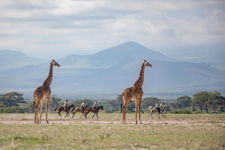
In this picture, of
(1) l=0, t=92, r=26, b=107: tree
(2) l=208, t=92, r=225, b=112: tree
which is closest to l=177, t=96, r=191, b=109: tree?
(2) l=208, t=92, r=225, b=112: tree

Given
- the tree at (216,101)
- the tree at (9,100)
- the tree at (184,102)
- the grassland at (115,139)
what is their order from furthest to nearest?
the tree at (184,102), the tree at (9,100), the tree at (216,101), the grassland at (115,139)

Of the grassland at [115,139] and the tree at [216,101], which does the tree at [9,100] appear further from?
the grassland at [115,139]

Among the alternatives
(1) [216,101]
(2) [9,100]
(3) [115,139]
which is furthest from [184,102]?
(3) [115,139]

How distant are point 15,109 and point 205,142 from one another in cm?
4201

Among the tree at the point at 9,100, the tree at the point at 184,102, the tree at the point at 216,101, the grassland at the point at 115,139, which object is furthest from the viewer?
the tree at the point at 184,102

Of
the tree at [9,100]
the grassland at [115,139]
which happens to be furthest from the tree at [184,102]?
the grassland at [115,139]

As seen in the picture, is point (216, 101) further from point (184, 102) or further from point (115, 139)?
point (115, 139)

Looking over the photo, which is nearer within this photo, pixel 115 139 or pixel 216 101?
pixel 115 139

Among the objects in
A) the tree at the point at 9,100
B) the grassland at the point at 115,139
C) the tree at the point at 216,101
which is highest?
the tree at the point at 9,100

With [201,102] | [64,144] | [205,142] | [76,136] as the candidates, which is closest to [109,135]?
[76,136]

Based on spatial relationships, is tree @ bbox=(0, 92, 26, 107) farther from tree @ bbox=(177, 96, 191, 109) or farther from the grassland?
the grassland

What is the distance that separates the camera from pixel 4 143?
697 inches

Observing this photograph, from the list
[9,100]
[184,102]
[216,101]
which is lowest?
[216,101]

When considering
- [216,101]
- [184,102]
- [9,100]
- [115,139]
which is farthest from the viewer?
[184,102]
